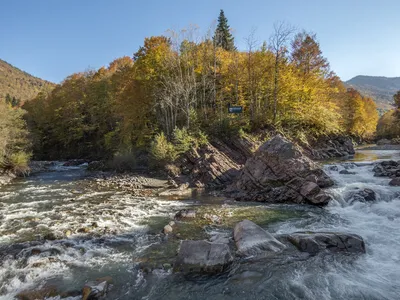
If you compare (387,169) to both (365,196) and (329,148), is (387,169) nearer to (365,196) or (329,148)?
(365,196)

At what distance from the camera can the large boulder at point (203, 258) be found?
21.7ft

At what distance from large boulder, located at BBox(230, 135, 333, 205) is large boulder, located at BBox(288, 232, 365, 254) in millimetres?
4993

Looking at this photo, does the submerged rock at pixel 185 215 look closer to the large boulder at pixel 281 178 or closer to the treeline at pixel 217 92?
the large boulder at pixel 281 178

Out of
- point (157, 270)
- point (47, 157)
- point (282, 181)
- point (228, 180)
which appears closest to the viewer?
point (157, 270)

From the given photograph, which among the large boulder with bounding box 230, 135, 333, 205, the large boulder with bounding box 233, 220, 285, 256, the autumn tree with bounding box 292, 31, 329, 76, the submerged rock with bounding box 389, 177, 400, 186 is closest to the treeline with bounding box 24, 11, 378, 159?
the autumn tree with bounding box 292, 31, 329, 76

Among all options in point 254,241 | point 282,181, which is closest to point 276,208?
point 282,181

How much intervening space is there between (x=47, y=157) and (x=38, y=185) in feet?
90.6

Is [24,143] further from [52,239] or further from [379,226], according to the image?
[379,226]

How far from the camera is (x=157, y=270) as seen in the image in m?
6.77

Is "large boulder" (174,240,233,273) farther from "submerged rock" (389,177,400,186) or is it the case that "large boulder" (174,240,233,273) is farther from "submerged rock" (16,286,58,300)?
"submerged rock" (389,177,400,186)

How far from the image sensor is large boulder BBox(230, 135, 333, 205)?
13.4 meters

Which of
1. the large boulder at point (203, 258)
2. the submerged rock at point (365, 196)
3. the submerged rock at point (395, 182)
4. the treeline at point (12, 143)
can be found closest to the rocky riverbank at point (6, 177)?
the treeline at point (12, 143)

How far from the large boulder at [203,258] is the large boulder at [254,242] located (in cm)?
78

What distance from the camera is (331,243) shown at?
7609mm
